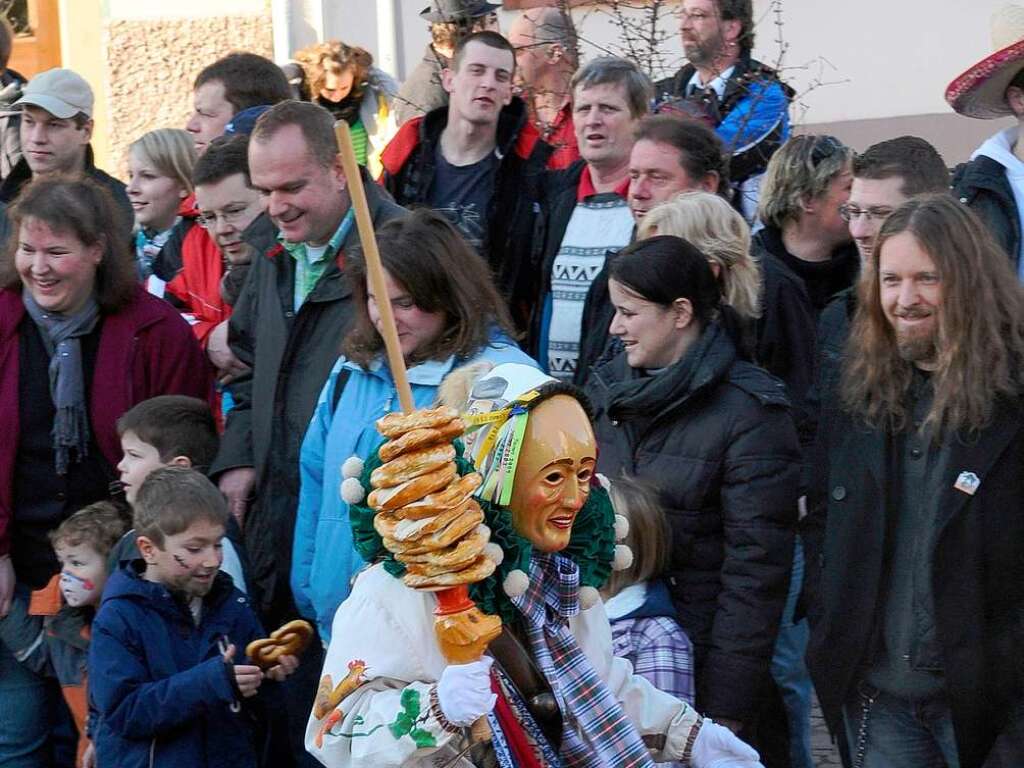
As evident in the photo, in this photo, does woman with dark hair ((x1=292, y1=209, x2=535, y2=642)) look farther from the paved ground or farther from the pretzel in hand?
the paved ground

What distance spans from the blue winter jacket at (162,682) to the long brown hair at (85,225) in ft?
3.59

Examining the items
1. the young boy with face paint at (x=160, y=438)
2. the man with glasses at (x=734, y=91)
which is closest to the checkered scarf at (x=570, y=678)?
the young boy with face paint at (x=160, y=438)

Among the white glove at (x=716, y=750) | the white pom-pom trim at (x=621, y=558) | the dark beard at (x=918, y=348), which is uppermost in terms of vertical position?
the dark beard at (x=918, y=348)

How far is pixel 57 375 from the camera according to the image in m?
5.21

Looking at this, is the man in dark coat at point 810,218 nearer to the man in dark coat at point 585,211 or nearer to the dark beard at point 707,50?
the man in dark coat at point 585,211

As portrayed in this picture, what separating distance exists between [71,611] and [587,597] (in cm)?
251

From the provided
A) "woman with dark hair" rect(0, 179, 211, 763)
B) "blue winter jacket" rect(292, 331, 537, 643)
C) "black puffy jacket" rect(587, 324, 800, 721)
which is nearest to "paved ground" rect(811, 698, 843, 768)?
"black puffy jacket" rect(587, 324, 800, 721)

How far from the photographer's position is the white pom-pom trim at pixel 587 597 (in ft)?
10.2

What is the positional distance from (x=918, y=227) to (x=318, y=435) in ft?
5.28

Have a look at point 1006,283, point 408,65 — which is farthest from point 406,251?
point 408,65

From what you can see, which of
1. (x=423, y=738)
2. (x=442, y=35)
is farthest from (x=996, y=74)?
(x=423, y=738)

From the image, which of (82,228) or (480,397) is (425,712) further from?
(82,228)

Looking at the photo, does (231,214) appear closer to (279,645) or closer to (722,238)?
(722,238)

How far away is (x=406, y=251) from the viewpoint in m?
4.24
